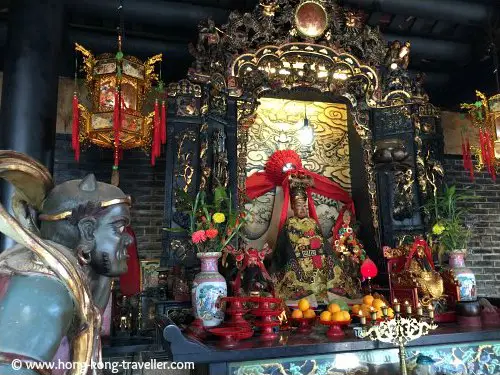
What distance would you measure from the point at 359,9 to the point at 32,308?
4378mm

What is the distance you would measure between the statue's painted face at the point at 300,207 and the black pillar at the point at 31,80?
8.03ft

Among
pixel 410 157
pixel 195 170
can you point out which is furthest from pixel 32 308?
pixel 410 157

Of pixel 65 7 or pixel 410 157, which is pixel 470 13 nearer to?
pixel 410 157

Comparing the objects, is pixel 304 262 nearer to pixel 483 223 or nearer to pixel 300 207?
pixel 300 207

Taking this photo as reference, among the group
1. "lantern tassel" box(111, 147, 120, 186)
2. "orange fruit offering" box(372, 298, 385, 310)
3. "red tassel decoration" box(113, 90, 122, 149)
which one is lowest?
"orange fruit offering" box(372, 298, 385, 310)

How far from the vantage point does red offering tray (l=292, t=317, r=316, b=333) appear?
2982mm

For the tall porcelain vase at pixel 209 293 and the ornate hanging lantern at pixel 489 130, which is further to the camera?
the ornate hanging lantern at pixel 489 130

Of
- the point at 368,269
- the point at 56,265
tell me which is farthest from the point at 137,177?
the point at 56,265

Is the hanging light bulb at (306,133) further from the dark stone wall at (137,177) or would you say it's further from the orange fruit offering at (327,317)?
the orange fruit offering at (327,317)

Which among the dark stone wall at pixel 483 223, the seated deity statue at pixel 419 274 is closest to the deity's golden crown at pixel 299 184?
the seated deity statue at pixel 419 274

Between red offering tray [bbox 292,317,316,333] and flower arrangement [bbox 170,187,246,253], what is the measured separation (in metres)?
0.80

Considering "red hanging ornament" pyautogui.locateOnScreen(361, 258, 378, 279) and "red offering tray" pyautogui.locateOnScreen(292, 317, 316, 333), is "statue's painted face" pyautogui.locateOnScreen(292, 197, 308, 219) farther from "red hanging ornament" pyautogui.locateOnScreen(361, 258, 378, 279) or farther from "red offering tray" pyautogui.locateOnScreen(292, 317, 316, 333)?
"red offering tray" pyautogui.locateOnScreen(292, 317, 316, 333)

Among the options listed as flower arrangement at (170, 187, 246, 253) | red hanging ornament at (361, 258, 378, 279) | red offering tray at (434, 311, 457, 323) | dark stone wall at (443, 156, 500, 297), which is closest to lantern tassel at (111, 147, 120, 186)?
flower arrangement at (170, 187, 246, 253)

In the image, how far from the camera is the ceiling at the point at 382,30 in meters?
4.07
